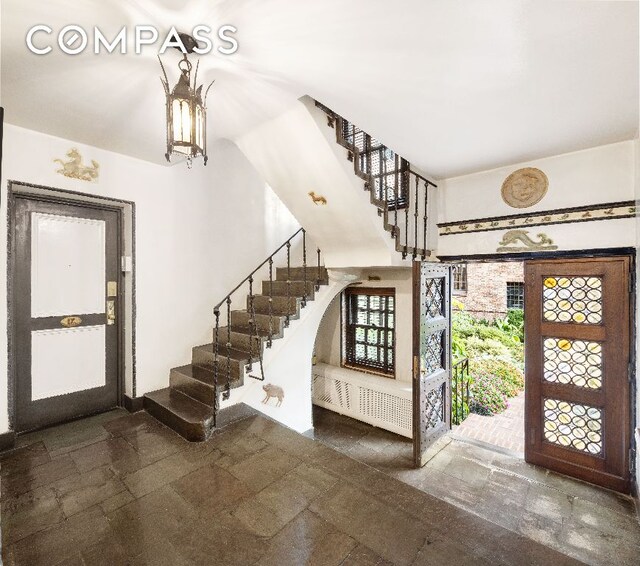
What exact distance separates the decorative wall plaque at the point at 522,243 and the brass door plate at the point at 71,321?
503 centimetres

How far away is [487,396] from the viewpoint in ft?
22.1

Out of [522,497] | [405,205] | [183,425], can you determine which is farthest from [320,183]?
[522,497]

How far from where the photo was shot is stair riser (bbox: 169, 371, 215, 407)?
3.61m

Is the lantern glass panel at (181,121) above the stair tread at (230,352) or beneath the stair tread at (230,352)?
above

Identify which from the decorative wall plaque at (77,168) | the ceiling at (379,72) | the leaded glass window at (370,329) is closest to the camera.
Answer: the ceiling at (379,72)

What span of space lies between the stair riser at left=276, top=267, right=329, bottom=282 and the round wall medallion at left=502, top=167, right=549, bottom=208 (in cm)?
248

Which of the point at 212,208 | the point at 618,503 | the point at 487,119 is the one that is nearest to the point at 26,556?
the point at 212,208

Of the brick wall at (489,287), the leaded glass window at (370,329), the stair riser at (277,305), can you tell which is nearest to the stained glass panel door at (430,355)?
the leaded glass window at (370,329)

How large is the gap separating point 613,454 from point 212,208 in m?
5.69

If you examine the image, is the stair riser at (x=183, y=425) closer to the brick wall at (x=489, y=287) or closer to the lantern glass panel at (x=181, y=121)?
the lantern glass panel at (x=181, y=121)

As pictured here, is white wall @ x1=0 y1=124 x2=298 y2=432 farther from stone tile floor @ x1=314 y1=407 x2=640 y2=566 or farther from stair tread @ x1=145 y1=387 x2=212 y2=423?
stone tile floor @ x1=314 y1=407 x2=640 y2=566

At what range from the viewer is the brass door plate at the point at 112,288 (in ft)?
13.0

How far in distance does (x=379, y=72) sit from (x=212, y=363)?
3.54 meters

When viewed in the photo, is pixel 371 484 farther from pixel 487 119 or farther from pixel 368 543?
pixel 487 119
